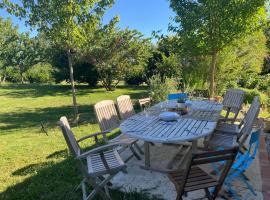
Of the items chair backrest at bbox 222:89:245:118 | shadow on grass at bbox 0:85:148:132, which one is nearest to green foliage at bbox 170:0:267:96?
chair backrest at bbox 222:89:245:118

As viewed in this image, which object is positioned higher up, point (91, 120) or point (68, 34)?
point (68, 34)

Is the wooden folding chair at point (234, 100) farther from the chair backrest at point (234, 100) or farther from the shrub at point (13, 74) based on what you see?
the shrub at point (13, 74)

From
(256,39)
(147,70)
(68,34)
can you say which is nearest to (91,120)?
(68,34)

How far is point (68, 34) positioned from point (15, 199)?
4.96 m

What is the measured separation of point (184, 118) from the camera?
3742 mm

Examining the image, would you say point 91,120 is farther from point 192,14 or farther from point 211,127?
point 211,127

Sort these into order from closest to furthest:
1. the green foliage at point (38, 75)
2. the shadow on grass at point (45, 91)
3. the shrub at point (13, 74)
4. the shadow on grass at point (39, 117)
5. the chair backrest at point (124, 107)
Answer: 1. the chair backrest at point (124, 107)
2. the shadow on grass at point (39, 117)
3. the shadow on grass at point (45, 91)
4. the green foliage at point (38, 75)
5. the shrub at point (13, 74)

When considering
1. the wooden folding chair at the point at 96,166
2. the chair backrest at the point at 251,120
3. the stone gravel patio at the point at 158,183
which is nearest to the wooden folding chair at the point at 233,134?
the chair backrest at the point at 251,120

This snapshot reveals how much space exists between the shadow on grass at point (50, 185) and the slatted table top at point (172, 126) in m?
0.80

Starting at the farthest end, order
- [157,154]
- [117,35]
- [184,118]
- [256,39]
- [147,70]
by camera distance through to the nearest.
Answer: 1. [147,70]
2. [117,35]
3. [256,39]
4. [157,154]
5. [184,118]

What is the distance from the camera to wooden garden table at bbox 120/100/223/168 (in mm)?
2871

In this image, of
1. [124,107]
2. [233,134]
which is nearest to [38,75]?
[124,107]

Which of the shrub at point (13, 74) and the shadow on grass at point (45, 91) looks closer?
the shadow on grass at point (45, 91)

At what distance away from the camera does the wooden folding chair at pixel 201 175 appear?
1997mm
